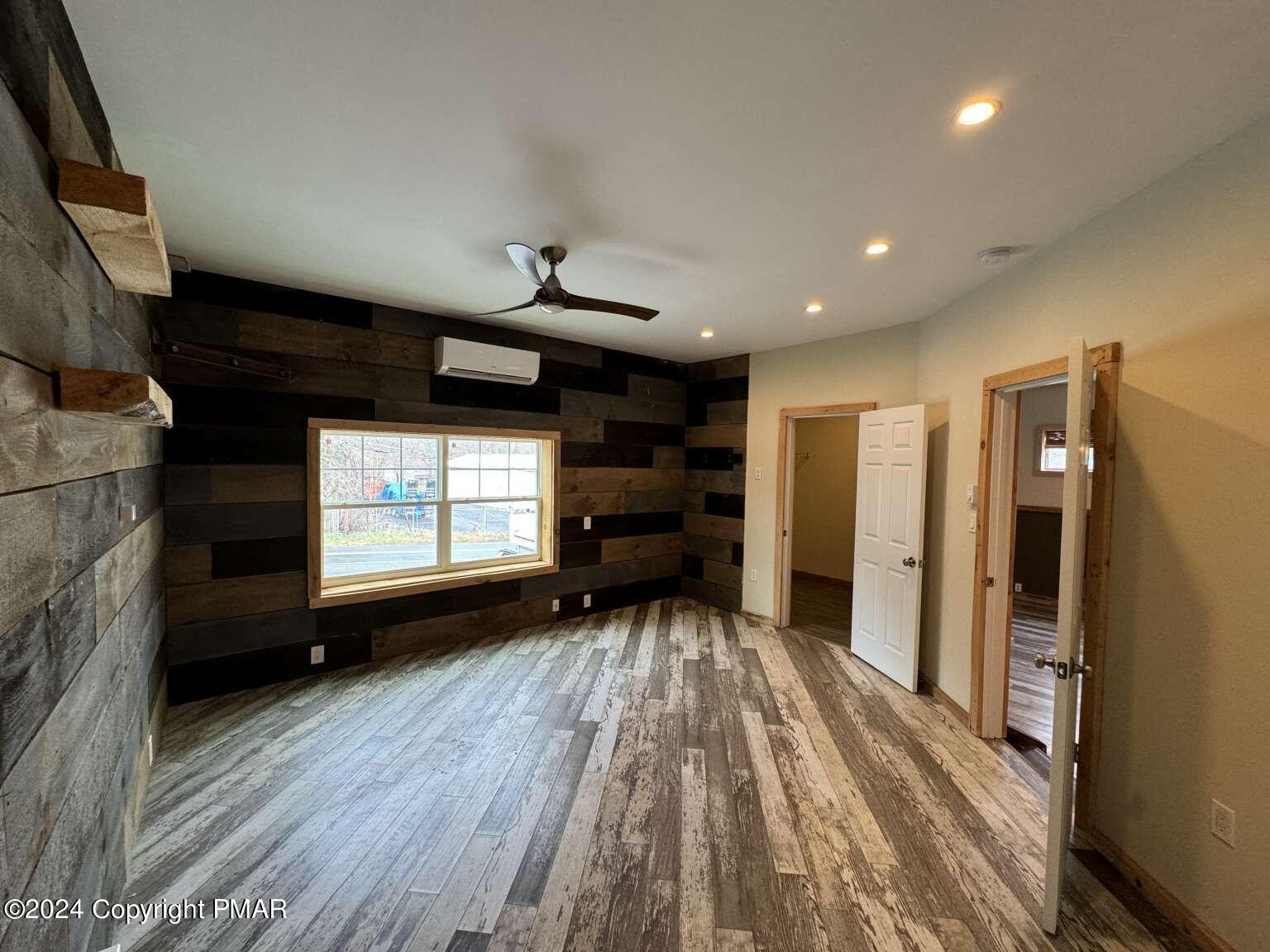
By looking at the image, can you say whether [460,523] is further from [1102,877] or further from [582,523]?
[1102,877]

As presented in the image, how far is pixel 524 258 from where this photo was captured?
6.86ft

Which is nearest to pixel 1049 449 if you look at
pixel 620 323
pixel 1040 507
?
pixel 1040 507

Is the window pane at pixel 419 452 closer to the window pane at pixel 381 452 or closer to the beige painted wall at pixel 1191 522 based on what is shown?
the window pane at pixel 381 452

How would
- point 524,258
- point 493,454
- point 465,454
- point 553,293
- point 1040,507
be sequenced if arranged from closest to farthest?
point 524,258 → point 553,293 → point 465,454 → point 493,454 → point 1040,507

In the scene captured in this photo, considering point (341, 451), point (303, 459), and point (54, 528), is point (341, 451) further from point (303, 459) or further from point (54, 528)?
point (54, 528)

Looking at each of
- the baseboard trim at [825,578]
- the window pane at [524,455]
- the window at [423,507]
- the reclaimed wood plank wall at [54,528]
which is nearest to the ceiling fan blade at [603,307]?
the reclaimed wood plank wall at [54,528]

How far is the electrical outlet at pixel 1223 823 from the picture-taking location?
4.66 ft

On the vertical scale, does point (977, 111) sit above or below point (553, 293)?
above

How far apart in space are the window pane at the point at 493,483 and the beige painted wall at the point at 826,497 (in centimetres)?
381

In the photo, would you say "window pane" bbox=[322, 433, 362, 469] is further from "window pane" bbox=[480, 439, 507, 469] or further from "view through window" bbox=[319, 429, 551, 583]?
"window pane" bbox=[480, 439, 507, 469]

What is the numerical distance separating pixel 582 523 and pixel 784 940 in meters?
3.32

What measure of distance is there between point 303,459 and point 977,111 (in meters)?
3.76

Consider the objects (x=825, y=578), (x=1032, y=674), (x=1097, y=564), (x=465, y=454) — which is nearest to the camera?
(x=1097, y=564)

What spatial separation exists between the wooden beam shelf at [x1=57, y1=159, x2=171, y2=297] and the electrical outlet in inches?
133
